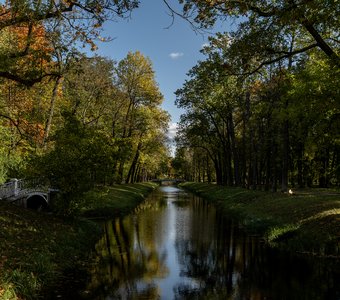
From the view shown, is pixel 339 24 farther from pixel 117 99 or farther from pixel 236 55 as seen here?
pixel 117 99

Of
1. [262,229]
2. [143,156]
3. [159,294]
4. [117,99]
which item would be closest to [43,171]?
[159,294]

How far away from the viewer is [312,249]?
17.0 m

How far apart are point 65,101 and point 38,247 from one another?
29235 millimetres

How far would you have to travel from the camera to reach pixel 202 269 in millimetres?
15664

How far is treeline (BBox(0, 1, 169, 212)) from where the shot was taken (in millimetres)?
15484

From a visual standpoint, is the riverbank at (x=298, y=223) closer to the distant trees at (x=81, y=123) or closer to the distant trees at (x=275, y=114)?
the distant trees at (x=275, y=114)

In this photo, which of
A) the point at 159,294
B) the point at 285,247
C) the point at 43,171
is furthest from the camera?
the point at 43,171

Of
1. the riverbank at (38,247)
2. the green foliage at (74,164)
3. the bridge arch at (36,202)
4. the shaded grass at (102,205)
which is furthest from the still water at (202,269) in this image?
the bridge arch at (36,202)

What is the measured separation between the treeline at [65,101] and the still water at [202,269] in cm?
523

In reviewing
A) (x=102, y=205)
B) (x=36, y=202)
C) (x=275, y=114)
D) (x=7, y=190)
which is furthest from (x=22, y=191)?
(x=275, y=114)

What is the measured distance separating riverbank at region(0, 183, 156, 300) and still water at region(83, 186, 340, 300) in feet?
3.76

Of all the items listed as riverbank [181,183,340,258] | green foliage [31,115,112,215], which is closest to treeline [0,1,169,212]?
green foliage [31,115,112,215]

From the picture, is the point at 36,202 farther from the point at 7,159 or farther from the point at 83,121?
the point at 83,121

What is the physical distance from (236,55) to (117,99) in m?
31.7
